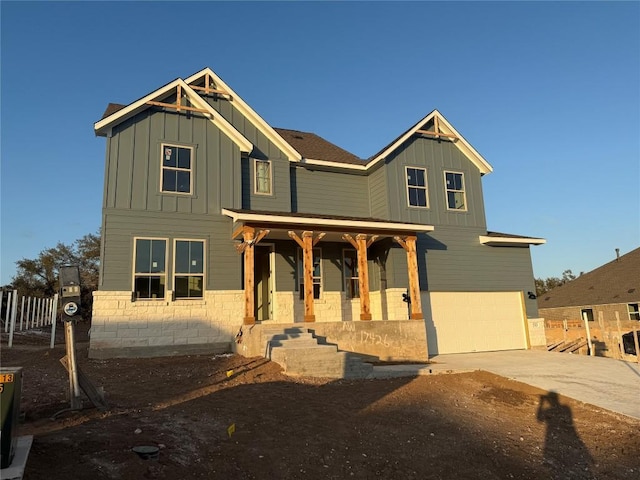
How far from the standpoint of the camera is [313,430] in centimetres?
626

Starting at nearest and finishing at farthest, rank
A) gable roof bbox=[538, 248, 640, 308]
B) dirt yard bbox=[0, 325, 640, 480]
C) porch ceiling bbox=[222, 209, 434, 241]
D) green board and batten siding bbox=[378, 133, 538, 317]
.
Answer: dirt yard bbox=[0, 325, 640, 480], porch ceiling bbox=[222, 209, 434, 241], green board and batten siding bbox=[378, 133, 538, 317], gable roof bbox=[538, 248, 640, 308]

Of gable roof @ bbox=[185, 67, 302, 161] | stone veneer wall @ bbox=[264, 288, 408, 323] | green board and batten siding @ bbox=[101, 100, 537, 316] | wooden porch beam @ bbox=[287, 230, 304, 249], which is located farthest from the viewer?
gable roof @ bbox=[185, 67, 302, 161]

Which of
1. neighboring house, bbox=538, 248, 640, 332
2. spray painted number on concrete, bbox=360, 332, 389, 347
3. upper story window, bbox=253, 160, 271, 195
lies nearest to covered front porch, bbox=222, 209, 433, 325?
spray painted number on concrete, bbox=360, 332, 389, 347

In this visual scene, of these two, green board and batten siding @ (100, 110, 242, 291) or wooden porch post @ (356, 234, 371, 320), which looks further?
wooden porch post @ (356, 234, 371, 320)

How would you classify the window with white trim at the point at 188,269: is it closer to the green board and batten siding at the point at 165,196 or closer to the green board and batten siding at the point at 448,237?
the green board and batten siding at the point at 165,196

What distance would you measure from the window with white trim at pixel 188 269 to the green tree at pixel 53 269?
70.8ft

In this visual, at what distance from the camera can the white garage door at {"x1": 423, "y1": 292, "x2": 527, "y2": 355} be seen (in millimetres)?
15773

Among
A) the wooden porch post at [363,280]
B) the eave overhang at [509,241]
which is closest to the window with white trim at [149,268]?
the wooden porch post at [363,280]

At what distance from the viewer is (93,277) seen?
33094mm

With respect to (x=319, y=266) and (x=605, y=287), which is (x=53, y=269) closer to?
(x=319, y=266)

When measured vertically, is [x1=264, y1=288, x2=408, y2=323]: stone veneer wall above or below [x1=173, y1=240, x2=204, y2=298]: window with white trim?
below

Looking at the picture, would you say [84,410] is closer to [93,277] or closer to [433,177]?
[433,177]

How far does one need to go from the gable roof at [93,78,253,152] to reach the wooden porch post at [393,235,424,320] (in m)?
5.73

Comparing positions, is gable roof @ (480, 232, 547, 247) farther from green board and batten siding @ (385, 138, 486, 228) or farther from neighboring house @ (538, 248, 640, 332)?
neighboring house @ (538, 248, 640, 332)
